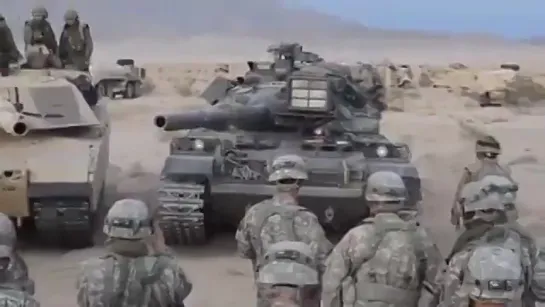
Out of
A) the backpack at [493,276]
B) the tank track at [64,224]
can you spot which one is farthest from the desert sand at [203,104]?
the backpack at [493,276]

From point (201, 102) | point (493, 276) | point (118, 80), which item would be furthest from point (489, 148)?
point (118, 80)

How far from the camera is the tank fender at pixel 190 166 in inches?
396

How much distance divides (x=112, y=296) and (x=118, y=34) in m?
39.6

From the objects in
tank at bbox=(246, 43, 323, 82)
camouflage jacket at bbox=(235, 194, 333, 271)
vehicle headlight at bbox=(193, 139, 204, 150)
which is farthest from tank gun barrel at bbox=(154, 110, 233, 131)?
camouflage jacket at bbox=(235, 194, 333, 271)

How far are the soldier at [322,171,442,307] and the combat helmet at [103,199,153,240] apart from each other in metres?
1.14

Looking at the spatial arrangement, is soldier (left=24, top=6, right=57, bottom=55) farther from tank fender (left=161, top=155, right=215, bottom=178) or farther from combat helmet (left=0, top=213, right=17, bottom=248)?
combat helmet (left=0, top=213, right=17, bottom=248)

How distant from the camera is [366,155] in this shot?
1073 cm

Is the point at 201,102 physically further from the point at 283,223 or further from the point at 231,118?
the point at 283,223

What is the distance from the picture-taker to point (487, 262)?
5.01m

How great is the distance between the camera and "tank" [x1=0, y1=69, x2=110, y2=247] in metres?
9.61

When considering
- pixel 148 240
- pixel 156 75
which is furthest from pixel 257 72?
pixel 156 75

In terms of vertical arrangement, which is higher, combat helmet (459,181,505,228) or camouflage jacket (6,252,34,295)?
combat helmet (459,181,505,228)

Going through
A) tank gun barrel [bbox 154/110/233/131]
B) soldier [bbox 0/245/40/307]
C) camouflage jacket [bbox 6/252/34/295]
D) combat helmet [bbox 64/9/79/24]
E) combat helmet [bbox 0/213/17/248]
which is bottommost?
camouflage jacket [bbox 6/252/34/295]

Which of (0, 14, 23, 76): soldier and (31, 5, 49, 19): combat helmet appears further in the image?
(31, 5, 49, 19): combat helmet
